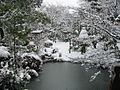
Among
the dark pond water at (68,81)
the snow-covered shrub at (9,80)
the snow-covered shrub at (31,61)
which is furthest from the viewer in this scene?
the snow-covered shrub at (31,61)

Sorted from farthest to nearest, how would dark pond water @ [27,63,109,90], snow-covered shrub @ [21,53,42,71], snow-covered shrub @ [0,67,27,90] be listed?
snow-covered shrub @ [21,53,42,71] < dark pond water @ [27,63,109,90] < snow-covered shrub @ [0,67,27,90]

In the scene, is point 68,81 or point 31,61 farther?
point 31,61

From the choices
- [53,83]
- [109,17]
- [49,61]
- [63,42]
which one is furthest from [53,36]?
[109,17]

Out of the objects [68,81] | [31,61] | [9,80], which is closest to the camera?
[9,80]

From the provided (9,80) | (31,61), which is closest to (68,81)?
(31,61)

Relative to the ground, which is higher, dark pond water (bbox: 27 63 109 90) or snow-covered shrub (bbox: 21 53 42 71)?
snow-covered shrub (bbox: 21 53 42 71)

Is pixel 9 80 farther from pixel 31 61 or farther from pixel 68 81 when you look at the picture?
pixel 31 61

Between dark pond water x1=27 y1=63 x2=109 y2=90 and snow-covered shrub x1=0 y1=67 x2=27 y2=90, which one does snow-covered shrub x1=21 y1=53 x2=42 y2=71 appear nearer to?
dark pond water x1=27 y1=63 x2=109 y2=90

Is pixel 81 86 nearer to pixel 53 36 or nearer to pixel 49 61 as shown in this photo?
pixel 49 61

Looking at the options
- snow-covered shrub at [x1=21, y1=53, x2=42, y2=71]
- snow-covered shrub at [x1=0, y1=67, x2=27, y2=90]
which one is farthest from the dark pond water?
snow-covered shrub at [x1=0, y1=67, x2=27, y2=90]

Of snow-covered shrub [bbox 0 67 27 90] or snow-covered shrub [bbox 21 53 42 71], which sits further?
snow-covered shrub [bbox 21 53 42 71]

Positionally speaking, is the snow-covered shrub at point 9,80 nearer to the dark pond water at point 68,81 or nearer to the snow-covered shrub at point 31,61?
the dark pond water at point 68,81

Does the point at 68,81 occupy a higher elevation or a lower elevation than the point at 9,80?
lower

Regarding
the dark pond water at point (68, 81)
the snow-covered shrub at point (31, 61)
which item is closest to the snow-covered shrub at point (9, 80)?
the dark pond water at point (68, 81)
